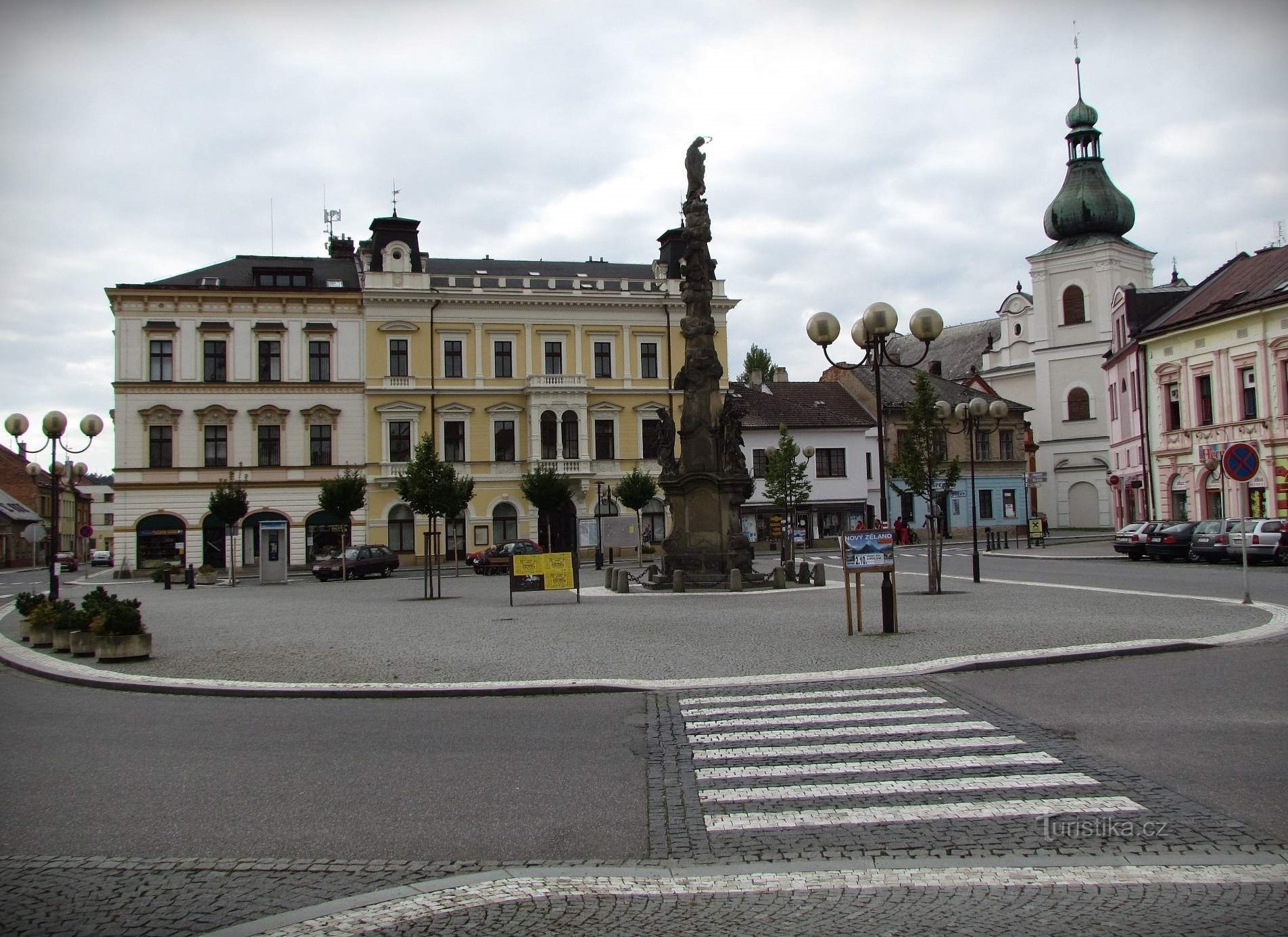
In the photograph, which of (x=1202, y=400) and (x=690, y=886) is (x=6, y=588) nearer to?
(x=690, y=886)

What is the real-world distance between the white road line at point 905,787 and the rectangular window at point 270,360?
51468mm

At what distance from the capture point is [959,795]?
7.12 metres

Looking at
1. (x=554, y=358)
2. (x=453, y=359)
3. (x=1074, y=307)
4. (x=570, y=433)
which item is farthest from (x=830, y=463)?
(x=453, y=359)

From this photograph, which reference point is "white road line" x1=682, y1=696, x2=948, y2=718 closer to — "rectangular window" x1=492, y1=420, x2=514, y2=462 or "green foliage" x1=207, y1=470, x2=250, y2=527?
"green foliage" x1=207, y1=470, x2=250, y2=527

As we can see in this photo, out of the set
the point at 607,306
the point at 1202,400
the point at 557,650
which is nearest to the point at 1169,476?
the point at 1202,400

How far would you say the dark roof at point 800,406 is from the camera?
65.7m

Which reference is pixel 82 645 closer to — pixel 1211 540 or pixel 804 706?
pixel 804 706

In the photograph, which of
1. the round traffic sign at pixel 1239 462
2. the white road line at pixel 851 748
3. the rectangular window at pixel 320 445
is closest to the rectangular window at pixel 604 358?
the rectangular window at pixel 320 445

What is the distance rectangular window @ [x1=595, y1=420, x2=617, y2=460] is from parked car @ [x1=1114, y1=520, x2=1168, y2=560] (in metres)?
26.4

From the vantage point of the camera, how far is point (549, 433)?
57.5 metres

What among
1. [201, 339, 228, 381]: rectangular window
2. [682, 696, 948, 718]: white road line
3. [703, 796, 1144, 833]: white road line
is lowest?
[703, 796, 1144, 833]: white road line

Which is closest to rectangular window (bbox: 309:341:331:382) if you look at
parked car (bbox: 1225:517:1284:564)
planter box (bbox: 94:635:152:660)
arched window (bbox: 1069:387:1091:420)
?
planter box (bbox: 94:635:152:660)

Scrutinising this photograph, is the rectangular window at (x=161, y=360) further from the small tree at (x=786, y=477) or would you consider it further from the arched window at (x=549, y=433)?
the small tree at (x=786, y=477)

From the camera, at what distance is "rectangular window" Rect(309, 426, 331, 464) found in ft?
180
